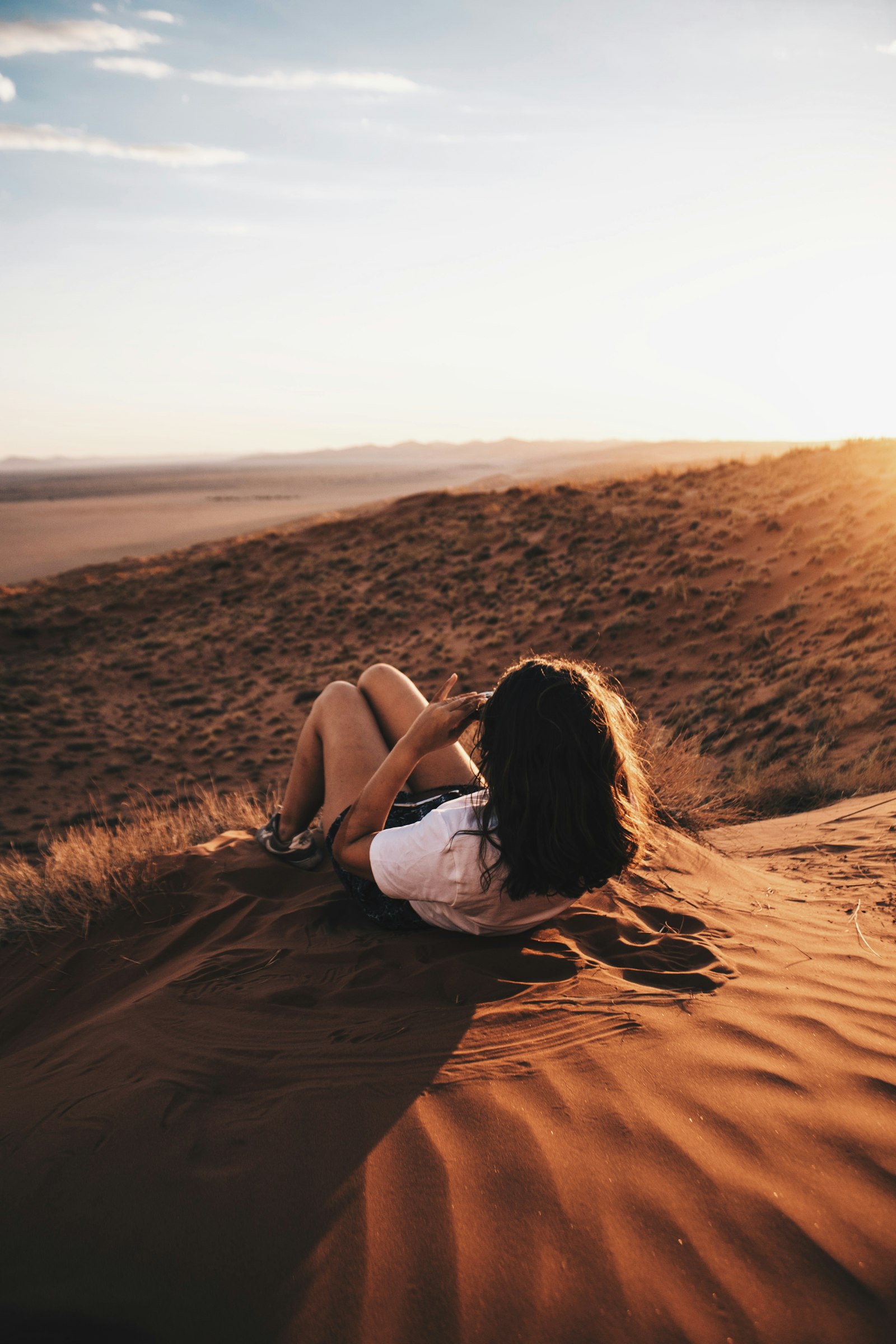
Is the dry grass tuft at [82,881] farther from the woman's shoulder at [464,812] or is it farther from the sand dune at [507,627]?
the sand dune at [507,627]

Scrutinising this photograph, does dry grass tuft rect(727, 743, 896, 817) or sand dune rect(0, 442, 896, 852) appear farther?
sand dune rect(0, 442, 896, 852)

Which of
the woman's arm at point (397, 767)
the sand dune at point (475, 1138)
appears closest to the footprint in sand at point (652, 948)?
the sand dune at point (475, 1138)

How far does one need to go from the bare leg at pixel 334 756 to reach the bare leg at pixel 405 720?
0.05 m

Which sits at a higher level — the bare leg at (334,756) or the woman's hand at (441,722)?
the woman's hand at (441,722)

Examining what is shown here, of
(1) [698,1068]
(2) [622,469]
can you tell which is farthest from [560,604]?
(2) [622,469]

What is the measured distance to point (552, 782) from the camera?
2059mm

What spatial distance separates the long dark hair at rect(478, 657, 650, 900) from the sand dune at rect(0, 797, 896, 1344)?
1.40 feet

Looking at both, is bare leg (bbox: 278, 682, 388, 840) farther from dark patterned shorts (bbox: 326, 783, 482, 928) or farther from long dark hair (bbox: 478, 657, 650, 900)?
long dark hair (bbox: 478, 657, 650, 900)

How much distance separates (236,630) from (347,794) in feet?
53.6

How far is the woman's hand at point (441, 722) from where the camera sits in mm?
2262

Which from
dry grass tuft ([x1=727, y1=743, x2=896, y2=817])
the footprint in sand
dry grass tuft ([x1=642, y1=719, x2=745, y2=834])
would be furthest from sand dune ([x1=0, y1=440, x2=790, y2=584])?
the footprint in sand

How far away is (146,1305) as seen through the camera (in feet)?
4.59

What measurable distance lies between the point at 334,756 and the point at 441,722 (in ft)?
3.17

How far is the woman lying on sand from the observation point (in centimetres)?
206
